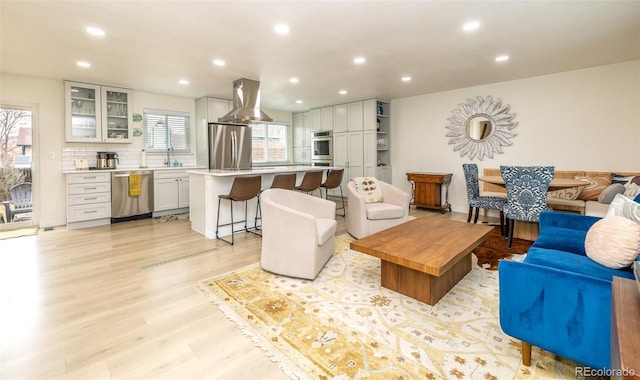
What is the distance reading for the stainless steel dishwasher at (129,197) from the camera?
525 cm

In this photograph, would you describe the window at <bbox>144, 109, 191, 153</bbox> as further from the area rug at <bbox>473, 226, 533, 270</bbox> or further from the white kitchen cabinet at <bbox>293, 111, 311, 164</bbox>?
the area rug at <bbox>473, 226, 533, 270</bbox>

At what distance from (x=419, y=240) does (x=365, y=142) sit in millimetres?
4427

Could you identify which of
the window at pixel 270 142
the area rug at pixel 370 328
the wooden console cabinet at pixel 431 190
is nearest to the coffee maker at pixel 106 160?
the window at pixel 270 142

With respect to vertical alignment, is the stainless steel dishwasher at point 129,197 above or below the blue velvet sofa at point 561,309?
above

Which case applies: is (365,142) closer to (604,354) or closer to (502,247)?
(502,247)

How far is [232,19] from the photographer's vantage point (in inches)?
112

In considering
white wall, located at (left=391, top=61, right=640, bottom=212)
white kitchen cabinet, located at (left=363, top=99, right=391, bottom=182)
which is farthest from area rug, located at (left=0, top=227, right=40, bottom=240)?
white wall, located at (left=391, top=61, right=640, bottom=212)

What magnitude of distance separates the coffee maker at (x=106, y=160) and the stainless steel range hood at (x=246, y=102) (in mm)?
2399

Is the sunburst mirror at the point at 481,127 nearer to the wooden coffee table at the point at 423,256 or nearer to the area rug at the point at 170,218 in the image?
the wooden coffee table at the point at 423,256

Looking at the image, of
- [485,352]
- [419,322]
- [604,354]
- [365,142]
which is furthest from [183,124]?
[604,354]

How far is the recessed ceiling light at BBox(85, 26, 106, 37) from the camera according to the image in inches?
118

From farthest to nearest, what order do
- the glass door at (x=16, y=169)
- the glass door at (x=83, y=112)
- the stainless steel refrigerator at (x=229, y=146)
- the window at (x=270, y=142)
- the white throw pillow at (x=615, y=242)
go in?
the window at (x=270, y=142) < the stainless steel refrigerator at (x=229, y=146) < the glass door at (x=83, y=112) < the glass door at (x=16, y=169) < the white throw pillow at (x=615, y=242)

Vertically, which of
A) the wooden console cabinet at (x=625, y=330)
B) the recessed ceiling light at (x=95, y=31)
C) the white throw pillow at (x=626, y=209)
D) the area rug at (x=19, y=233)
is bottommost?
the area rug at (x=19, y=233)

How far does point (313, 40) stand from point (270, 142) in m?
5.15
